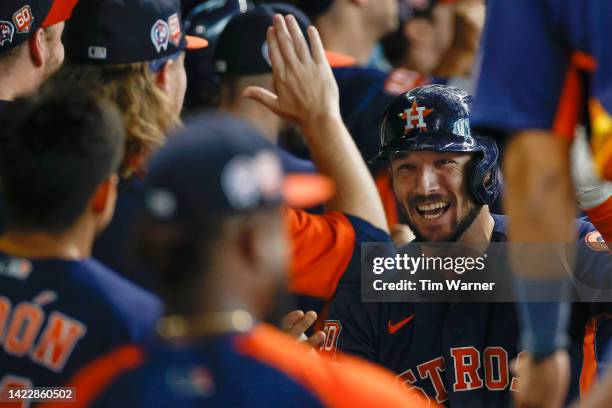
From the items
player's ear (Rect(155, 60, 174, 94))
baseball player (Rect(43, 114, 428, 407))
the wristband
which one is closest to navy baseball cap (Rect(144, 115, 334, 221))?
baseball player (Rect(43, 114, 428, 407))

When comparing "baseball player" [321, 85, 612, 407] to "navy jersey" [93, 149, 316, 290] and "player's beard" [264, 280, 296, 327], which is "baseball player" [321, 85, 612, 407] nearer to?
"navy jersey" [93, 149, 316, 290]

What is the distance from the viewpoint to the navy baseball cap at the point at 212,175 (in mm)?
2312

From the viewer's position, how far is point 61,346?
9.64 feet

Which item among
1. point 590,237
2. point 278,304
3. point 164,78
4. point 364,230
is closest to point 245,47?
point 164,78

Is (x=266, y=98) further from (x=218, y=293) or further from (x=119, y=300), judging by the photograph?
(x=218, y=293)

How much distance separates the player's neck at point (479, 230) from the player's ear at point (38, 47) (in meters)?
1.62

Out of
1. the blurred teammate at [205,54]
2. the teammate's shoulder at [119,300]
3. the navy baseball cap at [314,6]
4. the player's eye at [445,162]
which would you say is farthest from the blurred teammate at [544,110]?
the navy baseball cap at [314,6]

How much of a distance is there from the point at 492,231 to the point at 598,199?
0.40 m

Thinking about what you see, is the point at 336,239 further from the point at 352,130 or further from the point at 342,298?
the point at 352,130

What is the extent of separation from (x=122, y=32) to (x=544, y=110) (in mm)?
1970

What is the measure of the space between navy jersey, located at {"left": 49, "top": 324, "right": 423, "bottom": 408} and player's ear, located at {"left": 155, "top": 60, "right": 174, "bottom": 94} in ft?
7.43

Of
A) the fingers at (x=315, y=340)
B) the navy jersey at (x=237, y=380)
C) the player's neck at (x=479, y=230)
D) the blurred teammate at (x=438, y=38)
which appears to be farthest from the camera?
the blurred teammate at (x=438, y=38)

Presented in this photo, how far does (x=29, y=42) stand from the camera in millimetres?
4555

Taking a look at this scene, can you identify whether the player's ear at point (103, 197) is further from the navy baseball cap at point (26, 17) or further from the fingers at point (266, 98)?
the navy baseball cap at point (26, 17)
